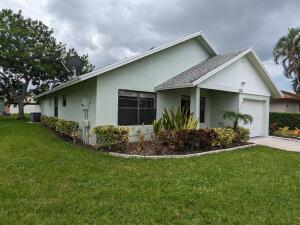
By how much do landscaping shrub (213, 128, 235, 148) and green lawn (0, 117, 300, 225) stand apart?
1.75 metres

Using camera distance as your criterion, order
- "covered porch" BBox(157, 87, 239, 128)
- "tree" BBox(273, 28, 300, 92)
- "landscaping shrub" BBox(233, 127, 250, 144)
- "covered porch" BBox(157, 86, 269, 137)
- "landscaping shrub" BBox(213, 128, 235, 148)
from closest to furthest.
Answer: "landscaping shrub" BBox(213, 128, 235, 148) → "landscaping shrub" BBox(233, 127, 250, 144) → "covered porch" BBox(157, 87, 239, 128) → "covered porch" BBox(157, 86, 269, 137) → "tree" BBox(273, 28, 300, 92)

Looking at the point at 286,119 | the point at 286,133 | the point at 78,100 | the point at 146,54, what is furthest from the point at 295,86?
the point at 78,100

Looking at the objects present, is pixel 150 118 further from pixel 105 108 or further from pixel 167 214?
pixel 167 214

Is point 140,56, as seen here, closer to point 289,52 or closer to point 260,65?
point 260,65

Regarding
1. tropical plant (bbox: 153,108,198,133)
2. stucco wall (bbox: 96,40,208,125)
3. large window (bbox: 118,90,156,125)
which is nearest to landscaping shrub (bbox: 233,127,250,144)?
tropical plant (bbox: 153,108,198,133)

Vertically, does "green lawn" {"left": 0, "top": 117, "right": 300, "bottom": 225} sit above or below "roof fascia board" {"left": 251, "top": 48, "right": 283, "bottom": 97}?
below

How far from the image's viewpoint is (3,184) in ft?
17.7

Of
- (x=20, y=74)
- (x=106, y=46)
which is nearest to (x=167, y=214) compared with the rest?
(x=106, y=46)

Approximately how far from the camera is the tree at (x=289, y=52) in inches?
1193

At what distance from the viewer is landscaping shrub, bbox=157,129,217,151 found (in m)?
9.09

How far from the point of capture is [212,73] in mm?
10836

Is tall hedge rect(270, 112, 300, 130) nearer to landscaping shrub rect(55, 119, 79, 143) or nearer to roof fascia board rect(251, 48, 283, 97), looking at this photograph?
roof fascia board rect(251, 48, 283, 97)

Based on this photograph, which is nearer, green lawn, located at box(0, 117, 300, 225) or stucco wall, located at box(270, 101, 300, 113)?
green lawn, located at box(0, 117, 300, 225)

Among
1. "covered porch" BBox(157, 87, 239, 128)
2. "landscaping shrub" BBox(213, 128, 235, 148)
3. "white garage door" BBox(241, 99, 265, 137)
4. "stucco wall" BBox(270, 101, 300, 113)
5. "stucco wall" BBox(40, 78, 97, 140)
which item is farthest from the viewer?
"stucco wall" BBox(270, 101, 300, 113)
